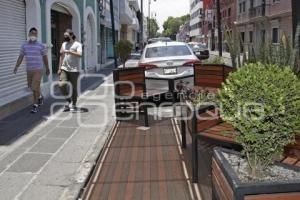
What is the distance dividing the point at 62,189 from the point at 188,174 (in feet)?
4.89

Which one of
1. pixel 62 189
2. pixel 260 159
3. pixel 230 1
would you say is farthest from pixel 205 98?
pixel 230 1

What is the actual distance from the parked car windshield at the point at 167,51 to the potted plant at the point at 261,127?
840cm

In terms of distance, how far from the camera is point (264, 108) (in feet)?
9.89

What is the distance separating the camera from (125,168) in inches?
221

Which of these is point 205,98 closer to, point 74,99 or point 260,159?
point 260,159

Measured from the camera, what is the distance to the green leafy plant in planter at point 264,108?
303 cm

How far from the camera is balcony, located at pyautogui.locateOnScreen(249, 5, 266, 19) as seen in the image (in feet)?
143

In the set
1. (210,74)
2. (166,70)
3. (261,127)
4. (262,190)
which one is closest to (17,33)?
(166,70)

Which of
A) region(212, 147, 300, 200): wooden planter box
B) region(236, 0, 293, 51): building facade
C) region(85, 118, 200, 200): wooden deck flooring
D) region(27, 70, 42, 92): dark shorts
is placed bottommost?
region(85, 118, 200, 200): wooden deck flooring

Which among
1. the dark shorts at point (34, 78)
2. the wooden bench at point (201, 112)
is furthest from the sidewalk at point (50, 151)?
the wooden bench at point (201, 112)

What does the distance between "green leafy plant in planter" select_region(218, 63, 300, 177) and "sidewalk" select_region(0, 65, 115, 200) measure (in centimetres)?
221

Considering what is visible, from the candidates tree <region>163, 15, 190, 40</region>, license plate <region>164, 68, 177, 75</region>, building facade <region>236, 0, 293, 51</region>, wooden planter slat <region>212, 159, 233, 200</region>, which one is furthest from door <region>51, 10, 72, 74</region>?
tree <region>163, 15, 190, 40</region>

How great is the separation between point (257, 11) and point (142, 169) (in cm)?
4299

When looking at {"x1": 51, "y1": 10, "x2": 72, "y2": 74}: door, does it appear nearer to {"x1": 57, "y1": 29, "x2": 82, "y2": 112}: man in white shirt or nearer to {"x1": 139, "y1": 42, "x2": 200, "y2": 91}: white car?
{"x1": 139, "y1": 42, "x2": 200, "y2": 91}: white car
